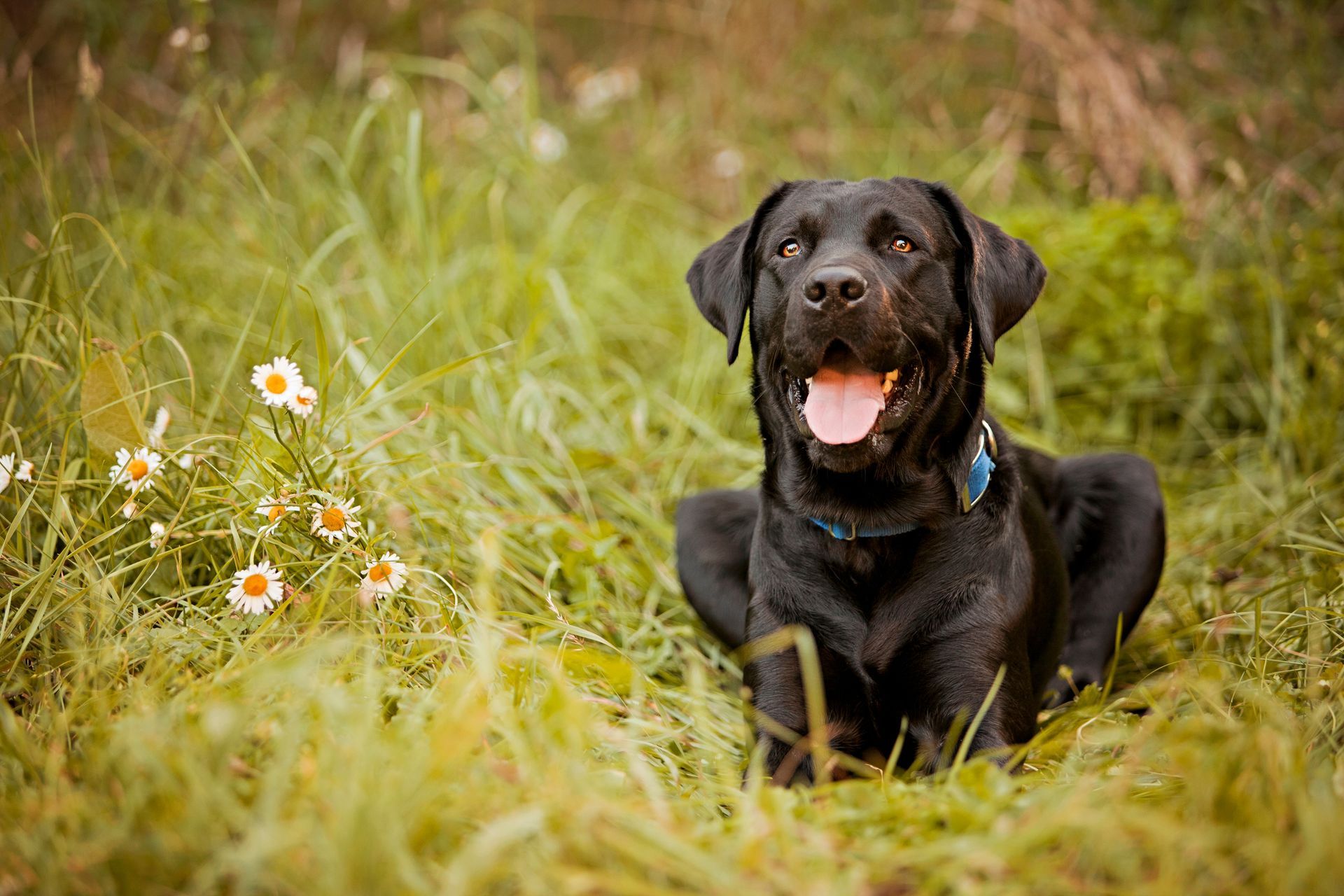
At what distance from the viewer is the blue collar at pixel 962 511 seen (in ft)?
8.59

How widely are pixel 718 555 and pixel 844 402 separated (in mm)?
887

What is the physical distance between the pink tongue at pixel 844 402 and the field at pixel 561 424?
0.73 meters

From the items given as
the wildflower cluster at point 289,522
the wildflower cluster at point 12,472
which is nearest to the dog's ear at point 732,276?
the wildflower cluster at point 289,522

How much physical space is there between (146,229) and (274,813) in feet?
10.7

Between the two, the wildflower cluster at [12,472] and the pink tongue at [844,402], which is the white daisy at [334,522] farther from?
the pink tongue at [844,402]

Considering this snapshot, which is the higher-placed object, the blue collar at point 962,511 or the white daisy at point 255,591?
the blue collar at point 962,511

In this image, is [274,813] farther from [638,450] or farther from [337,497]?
[638,450]

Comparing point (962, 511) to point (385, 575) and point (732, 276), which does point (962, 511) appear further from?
point (385, 575)

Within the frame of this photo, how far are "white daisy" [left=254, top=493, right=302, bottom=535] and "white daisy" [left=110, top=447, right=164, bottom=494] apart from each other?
273 mm

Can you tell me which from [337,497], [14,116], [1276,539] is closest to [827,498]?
[337,497]

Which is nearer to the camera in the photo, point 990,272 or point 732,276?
point 990,272

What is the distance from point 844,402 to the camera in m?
2.55

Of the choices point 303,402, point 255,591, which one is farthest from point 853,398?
point 255,591

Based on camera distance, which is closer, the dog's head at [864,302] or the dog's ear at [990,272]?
the dog's head at [864,302]
